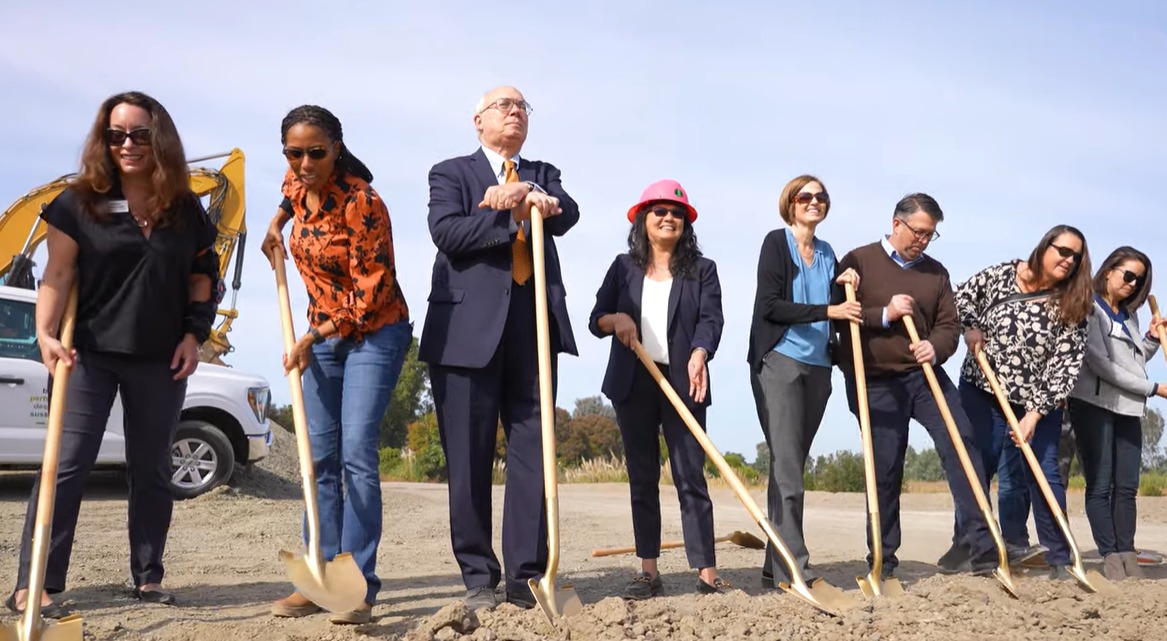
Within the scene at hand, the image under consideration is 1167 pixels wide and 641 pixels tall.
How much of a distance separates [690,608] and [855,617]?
635mm

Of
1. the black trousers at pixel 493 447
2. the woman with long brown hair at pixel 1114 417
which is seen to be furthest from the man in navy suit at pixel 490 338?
the woman with long brown hair at pixel 1114 417

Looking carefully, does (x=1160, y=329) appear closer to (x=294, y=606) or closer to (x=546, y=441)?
(x=546, y=441)

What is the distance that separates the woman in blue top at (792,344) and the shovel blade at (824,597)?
0.56 m

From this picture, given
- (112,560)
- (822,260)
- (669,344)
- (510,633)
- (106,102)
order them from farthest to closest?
(112,560)
(822,260)
(669,344)
(106,102)
(510,633)

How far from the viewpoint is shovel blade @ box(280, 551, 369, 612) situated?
412 centimetres

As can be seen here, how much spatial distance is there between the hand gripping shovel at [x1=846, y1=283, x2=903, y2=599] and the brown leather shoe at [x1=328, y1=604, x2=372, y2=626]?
89.1 inches

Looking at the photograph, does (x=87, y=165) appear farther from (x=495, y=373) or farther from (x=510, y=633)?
(x=510, y=633)

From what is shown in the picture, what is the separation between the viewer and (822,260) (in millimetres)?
6121

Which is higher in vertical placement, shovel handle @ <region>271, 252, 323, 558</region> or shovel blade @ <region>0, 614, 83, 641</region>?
shovel handle @ <region>271, 252, 323, 558</region>

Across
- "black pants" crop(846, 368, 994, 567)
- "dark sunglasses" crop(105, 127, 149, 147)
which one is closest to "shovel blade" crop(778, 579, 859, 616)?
"black pants" crop(846, 368, 994, 567)

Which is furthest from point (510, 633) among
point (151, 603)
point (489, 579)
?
point (151, 603)

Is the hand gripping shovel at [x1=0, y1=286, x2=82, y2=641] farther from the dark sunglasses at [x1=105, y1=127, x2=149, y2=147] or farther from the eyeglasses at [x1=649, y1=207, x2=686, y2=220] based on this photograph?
the eyeglasses at [x1=649, y1=207, x2=686, y2=220]

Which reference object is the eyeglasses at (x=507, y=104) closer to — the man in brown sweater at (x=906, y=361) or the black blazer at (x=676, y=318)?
the black blazer at (x=676, y=318)

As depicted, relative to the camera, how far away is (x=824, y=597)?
482cm
